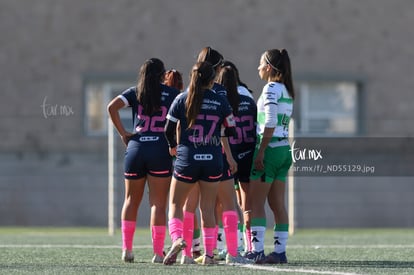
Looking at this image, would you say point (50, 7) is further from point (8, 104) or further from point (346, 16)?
point (346, 16)

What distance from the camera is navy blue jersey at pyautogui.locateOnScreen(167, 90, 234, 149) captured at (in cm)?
975

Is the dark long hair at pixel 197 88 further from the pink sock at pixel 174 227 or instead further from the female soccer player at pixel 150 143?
the pink sock at pixel 174 227

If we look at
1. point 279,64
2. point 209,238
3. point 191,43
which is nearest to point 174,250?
point 209,238

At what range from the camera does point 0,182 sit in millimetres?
21047

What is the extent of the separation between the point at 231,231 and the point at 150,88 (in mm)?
1538

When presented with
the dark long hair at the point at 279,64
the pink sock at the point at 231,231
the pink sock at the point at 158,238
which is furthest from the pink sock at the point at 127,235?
the dark long hair at the point at 279,64

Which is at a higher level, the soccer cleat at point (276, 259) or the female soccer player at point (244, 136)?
the female soccer player at point (244, 136)

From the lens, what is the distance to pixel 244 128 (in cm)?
1055

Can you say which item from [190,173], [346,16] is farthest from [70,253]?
[346,16]

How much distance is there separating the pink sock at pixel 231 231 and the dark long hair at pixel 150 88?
121 centimetres

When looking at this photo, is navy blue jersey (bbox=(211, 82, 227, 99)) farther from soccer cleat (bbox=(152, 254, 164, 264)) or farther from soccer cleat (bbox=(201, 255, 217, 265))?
soccer cleat (bbox=(152, 254, 164, 264))

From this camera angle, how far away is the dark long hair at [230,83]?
10.4 meters

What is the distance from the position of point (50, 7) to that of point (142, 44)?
2.10 m

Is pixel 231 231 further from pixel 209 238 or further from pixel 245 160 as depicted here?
pixel 245 160
